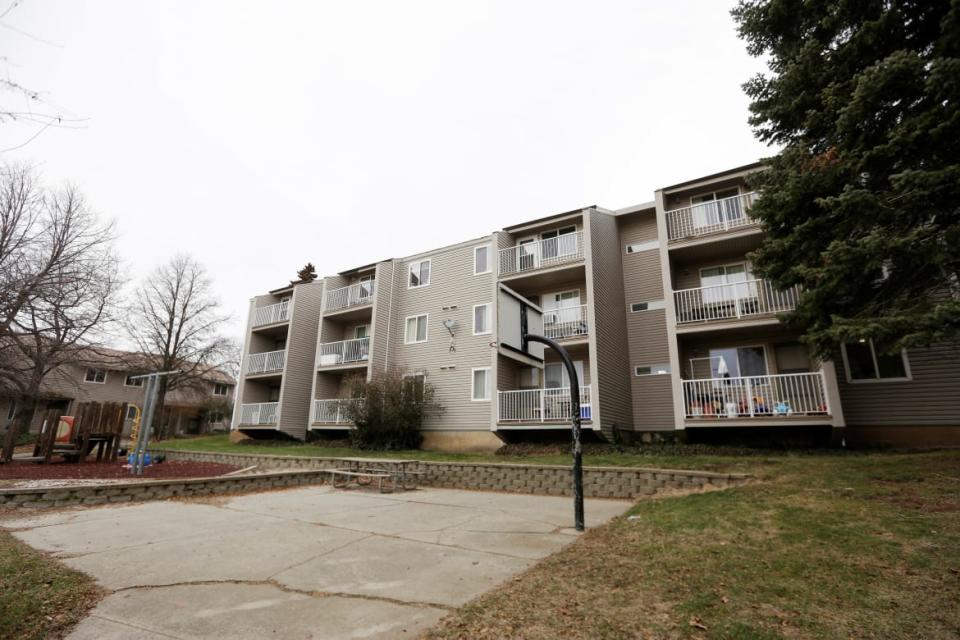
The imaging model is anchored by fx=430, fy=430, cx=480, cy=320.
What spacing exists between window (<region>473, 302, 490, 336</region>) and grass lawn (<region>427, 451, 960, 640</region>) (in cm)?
1216

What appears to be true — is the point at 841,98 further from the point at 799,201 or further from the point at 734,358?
the point at 734,358

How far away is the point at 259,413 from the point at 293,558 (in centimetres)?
1992

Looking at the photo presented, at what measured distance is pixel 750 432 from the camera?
1307 centimetres

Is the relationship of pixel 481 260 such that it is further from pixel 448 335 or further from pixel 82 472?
pixel 82 472

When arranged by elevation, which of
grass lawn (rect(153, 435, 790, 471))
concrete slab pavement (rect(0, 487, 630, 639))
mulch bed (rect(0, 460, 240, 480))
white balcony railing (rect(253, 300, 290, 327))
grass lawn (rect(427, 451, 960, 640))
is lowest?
concrete slab pavement (rect(0, 487, 630, 639))

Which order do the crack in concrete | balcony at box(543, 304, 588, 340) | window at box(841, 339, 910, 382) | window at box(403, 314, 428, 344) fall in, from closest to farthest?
the crack in concrete, window at box(841, 339, 910, 382), balcony at box(543, 304, 588, 340), window at box(403, 314, 428, 344)

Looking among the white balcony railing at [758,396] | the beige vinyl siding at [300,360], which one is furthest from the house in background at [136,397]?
the white balcony railing at [758,396]

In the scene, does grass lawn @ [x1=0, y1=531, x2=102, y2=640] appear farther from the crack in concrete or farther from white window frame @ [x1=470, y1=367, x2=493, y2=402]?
white window frame @ [x1=470, y1=367, x2=493, y2=402]

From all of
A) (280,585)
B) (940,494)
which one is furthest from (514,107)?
(280,585)

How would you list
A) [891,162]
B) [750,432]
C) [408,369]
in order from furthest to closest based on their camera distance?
[408,369] → [750,432] → [891,162]

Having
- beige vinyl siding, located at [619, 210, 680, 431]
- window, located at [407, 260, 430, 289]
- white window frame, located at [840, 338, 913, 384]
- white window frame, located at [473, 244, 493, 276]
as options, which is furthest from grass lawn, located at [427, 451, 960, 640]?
window, located at [407, 260, 430, 289]

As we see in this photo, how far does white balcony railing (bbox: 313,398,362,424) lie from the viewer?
19.6 meters

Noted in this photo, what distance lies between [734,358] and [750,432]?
2.57 meters

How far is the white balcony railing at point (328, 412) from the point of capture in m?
19.6
